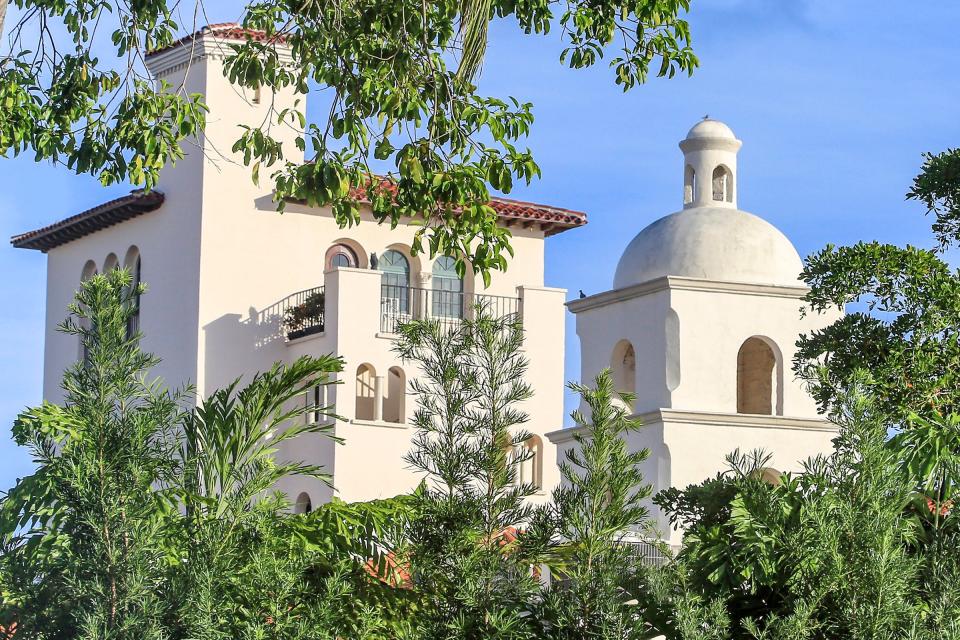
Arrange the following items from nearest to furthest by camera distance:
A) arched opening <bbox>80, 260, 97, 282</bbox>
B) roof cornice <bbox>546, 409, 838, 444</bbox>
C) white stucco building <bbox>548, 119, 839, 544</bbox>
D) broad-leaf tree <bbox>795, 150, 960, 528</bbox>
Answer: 1. broad-leaf tree <bbox>795, 150, 960, 528</bbox>
2. roof cornice <bbox>546, 409, 838, 444</bbox>
3. white stucco building <bbox>548, 119, 839, 544</bbox>
4. arched opening <bbox>80, 260, 97, 282</bbox>

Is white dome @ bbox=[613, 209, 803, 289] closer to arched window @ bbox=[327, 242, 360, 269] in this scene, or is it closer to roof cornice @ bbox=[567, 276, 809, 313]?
roof cornice @ bbox=[567, 276, 809, 313]

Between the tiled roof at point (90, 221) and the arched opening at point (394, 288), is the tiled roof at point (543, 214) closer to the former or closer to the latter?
the arched opening at point (394, 288)

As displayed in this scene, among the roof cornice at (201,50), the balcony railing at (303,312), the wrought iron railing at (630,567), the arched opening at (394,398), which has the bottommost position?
the wrought iron railing at (630,567)

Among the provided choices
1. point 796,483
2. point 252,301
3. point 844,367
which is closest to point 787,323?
point 252,301

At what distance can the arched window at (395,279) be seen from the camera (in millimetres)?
34438

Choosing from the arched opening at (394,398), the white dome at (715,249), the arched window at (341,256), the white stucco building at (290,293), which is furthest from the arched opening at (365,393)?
the white dome at (715,249)

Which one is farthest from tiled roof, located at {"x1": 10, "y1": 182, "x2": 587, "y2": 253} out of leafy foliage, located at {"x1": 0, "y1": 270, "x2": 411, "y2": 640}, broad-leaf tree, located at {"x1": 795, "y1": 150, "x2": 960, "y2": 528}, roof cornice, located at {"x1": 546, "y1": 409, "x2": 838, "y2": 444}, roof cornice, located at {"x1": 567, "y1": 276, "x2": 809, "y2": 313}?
leafy foliage, located at {"x1": 0, "y1": 270, "x2": 411, "y2": 640}

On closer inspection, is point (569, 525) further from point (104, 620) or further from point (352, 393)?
point (352, 393)

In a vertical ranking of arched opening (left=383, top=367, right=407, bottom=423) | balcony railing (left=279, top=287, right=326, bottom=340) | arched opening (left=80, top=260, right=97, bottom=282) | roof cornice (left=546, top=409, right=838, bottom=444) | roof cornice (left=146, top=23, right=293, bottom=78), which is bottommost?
roof cornice (left=546, top=409, right=838, bottom=444)

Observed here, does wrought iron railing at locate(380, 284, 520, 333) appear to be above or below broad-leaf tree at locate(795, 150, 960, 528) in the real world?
above

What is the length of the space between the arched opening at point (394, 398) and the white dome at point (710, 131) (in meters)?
7.96

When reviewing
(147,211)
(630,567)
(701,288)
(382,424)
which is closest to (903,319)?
(630,567)

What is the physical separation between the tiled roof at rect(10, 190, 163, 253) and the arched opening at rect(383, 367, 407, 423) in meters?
6.06

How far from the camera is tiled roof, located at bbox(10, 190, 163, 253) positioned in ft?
114
